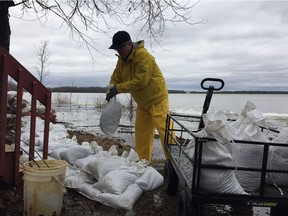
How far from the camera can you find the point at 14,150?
3865 mm

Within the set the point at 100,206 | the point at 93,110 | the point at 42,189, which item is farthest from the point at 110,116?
the point at 93,110

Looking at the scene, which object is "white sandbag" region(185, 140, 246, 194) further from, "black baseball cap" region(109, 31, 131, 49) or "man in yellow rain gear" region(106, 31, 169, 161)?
"black baseball cap" region(109, 31, 131, 49)

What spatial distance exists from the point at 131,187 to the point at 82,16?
13.3ft

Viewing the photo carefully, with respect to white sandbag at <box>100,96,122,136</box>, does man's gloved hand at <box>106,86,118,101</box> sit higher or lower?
higher

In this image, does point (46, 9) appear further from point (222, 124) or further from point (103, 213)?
point (222, 124)

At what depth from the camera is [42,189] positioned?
308 centimetres

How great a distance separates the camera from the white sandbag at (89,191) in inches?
146

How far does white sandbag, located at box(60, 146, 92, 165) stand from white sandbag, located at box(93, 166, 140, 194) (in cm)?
81

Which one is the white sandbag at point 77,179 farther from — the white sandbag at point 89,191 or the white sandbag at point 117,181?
the white sandbag at point 117,181

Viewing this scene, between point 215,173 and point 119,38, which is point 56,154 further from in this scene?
point 215,173

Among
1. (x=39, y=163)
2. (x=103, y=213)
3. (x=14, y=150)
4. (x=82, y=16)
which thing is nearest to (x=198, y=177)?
(x=103, y=213)

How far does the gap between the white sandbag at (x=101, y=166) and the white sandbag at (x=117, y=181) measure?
111mm

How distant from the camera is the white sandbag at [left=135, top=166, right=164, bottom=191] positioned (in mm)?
3969

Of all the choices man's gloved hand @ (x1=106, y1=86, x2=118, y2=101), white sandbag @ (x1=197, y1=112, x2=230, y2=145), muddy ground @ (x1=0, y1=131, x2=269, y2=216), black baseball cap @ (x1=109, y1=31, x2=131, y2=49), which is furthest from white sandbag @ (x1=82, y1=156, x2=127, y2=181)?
white sandbag @ (x1=197, y1=112, x2=230, y2=145)
